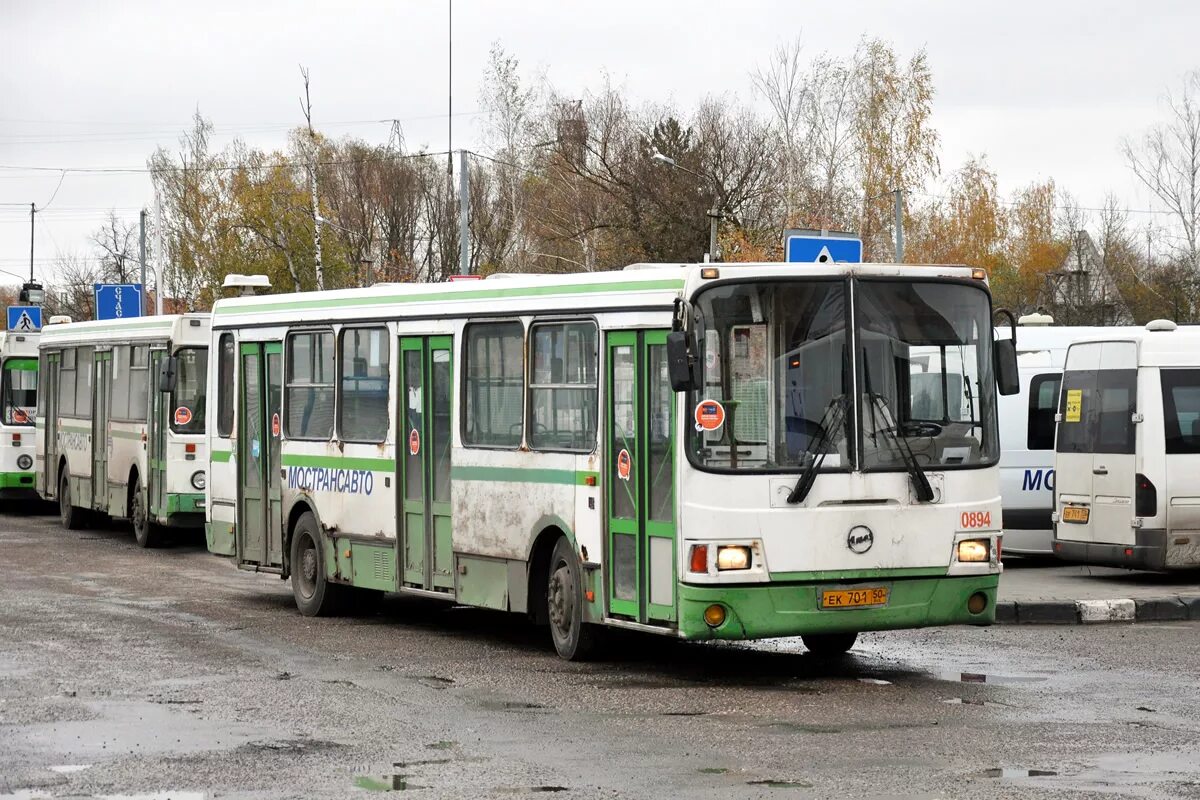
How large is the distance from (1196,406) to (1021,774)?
11.3 meters

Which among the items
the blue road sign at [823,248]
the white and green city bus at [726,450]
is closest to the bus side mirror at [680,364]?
the white and green city bus at [726,450]

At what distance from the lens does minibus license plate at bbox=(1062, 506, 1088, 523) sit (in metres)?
19.8

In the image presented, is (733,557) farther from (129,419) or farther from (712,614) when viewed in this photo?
(129,419)

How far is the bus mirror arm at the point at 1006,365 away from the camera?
12.7m

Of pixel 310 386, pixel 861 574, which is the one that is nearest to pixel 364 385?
pixel 310 386

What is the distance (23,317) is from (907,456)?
30548 mm

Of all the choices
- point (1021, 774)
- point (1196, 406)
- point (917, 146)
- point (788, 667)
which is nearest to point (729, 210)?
point (917, 146)

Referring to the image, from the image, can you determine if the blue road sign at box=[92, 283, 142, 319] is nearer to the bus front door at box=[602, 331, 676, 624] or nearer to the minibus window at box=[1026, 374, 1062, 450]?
the minibus window at box=[1026, 374, 1062, 450]

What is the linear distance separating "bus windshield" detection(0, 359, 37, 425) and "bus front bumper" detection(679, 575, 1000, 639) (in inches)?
916

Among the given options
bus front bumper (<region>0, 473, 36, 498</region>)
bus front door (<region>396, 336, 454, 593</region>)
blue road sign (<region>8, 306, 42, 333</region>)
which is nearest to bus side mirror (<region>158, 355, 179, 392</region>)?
bus front bumper (<region>0, 473, 36, 498</region>)

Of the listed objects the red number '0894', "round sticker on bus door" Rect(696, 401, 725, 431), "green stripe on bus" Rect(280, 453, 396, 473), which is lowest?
the red number '0894'

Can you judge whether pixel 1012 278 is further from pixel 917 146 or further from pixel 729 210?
A: pixel 729 210

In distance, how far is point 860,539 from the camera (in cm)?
1205

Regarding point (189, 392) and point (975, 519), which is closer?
point (975, 519)
